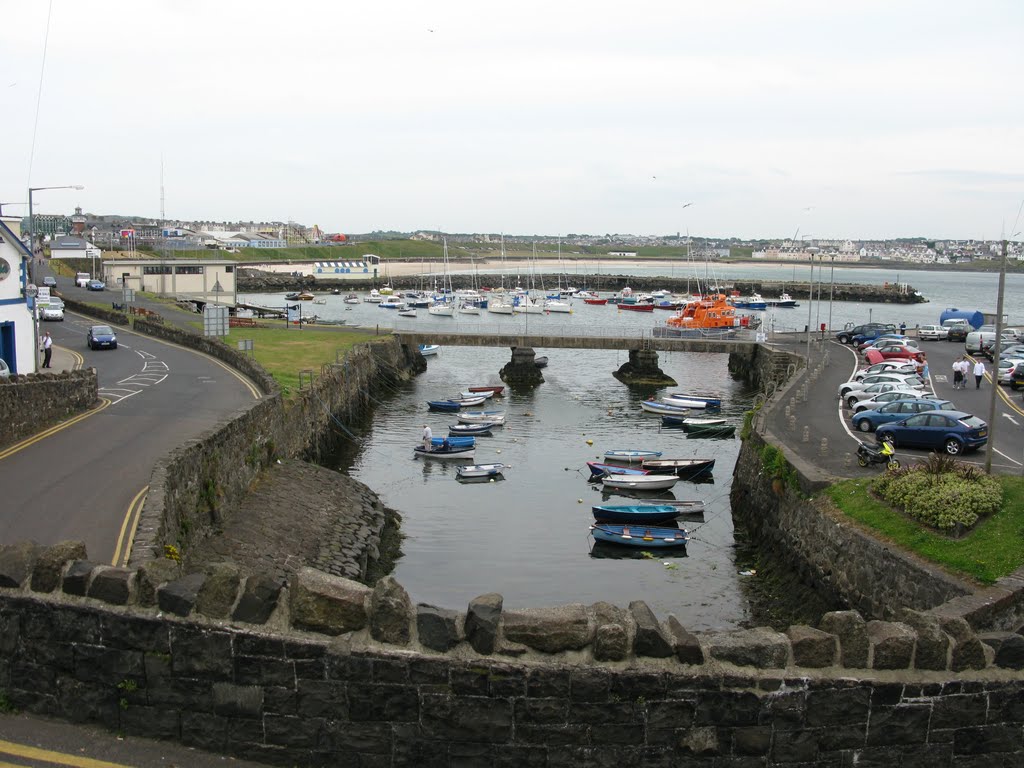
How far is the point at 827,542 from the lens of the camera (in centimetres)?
2564

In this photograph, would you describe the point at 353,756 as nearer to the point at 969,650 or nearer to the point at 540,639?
the point at 540,639

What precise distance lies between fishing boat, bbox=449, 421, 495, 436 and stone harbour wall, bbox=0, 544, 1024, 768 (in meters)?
42.3

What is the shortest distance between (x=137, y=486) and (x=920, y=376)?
130 feet

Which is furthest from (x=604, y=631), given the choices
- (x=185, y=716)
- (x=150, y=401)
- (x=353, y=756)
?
(x=150, y=401)

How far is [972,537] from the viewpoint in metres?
21.6

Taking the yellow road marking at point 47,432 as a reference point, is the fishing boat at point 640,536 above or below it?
below

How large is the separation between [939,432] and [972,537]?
10.3 meters

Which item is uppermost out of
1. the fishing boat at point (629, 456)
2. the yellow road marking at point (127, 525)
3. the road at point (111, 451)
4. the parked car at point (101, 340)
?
Result: the parked car at point (101, 340)

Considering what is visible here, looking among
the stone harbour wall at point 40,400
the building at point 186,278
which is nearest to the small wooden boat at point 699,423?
the stone harbour wall at point 40,400

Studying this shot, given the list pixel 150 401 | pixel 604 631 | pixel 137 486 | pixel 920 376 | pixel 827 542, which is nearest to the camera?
pixel 604 631

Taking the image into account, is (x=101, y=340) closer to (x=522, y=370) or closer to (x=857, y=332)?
(x=522, y=370)

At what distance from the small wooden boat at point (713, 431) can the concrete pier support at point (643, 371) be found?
16957mm

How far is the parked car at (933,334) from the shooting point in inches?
Result: 2783

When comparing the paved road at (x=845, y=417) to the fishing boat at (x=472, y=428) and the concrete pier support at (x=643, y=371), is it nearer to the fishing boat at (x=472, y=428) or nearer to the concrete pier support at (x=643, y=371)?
the concrete pier support at (x=643, y=371)
